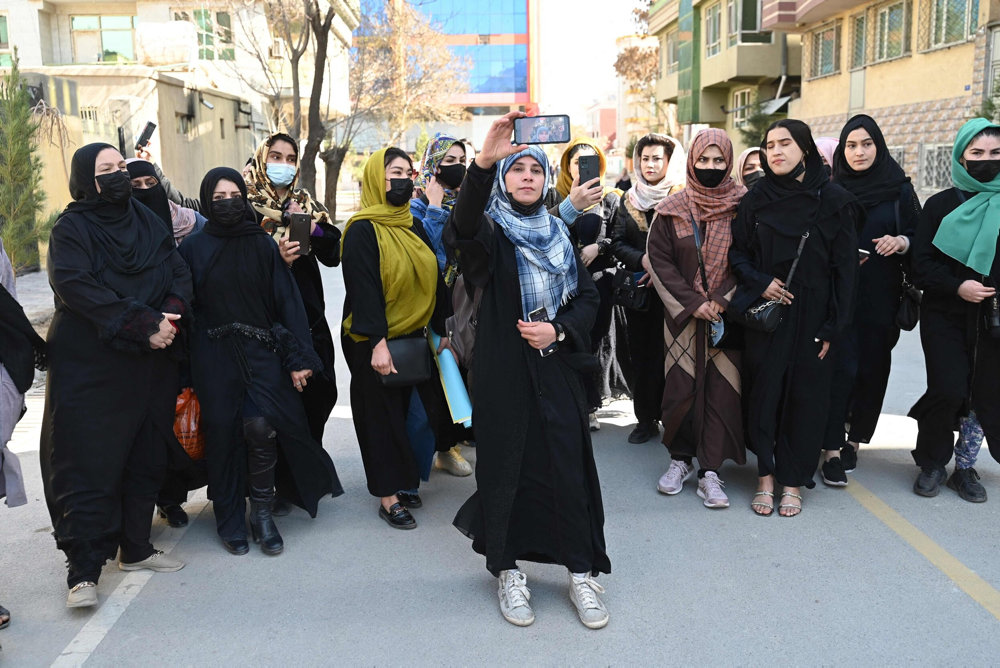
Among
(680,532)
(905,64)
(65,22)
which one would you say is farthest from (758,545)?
(65,22)

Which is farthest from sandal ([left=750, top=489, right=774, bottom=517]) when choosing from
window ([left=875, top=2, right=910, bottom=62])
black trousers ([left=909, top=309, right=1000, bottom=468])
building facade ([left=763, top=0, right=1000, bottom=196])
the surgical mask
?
window ([left=875, top=2, right=910, bottom=62])

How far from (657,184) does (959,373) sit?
75.1 inches

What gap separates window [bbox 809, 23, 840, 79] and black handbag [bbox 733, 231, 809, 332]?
1918 cm

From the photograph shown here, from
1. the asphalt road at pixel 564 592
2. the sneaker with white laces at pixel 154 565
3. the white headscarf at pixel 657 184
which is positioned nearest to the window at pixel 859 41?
the white headscarf at pixel 657 184

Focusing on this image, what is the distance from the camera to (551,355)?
11.1ft

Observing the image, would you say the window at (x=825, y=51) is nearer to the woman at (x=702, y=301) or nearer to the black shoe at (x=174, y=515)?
the woman at (x=702, y=301)

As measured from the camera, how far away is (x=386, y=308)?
4188mm

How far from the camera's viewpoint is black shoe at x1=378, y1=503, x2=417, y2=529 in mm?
4285

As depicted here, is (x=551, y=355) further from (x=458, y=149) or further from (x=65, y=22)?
(x=65, y=22)

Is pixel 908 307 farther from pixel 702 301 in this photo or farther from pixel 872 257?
pixel 702 301

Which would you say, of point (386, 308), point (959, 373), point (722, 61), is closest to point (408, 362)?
point (386, 308)

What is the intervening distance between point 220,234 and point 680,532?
2485 mm

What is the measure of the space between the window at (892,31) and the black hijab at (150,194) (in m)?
17.3

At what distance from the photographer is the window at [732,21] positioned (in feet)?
84.8
